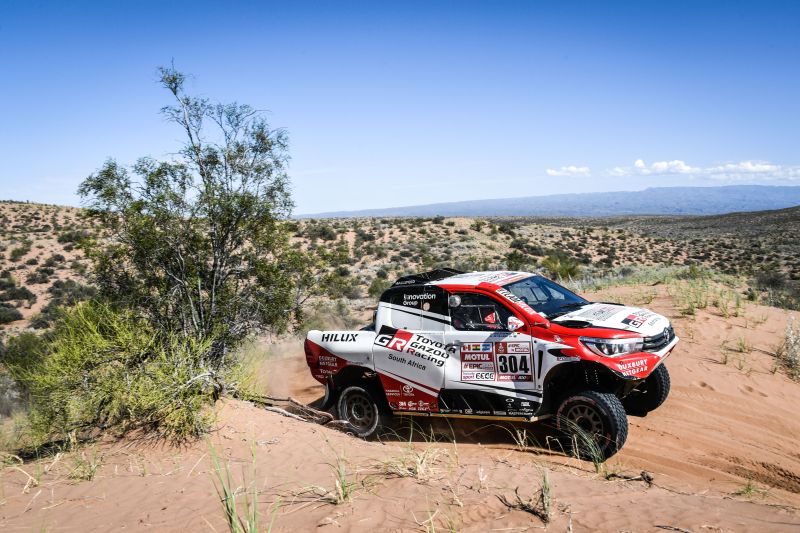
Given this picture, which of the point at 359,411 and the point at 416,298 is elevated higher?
the point at 416,298

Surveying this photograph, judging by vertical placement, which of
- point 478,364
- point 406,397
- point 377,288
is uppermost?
point 478,364

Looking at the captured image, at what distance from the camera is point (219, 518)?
4.42 m

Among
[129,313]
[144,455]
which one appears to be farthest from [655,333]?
[129,313]

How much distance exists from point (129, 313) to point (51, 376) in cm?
147

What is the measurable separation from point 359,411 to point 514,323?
264cm

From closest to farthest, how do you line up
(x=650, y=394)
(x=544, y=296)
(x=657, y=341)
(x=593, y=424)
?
(x=593, y=424) < (x=657, y=341) < (x=544, y=296) < (x=650, y=394)

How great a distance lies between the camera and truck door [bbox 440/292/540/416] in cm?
615

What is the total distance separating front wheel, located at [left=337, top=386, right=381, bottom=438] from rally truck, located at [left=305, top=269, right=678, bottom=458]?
0.01 metres

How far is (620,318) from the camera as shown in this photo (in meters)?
6.27

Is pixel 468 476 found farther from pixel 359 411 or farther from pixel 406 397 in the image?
pixel 359 411

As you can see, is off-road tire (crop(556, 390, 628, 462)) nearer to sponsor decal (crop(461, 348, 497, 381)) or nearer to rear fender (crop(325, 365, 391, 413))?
sponsor decal (crop(461, 348, 497, 381))

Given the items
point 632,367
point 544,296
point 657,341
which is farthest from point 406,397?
point 657,341

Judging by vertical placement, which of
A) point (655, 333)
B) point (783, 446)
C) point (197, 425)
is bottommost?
point (783, 446)

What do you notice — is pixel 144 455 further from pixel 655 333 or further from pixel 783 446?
pixel 783 446
